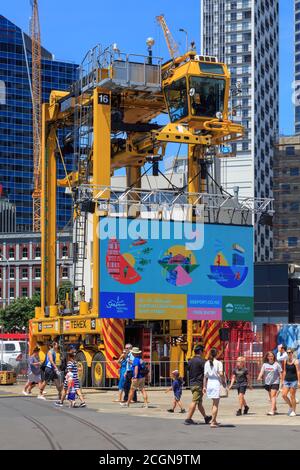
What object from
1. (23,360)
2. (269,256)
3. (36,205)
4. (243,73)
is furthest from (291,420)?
(36,205)

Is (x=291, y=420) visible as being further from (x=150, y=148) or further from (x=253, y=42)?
(x=253, y=42)

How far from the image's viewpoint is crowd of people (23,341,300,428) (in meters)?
20.8

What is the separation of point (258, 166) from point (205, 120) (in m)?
97.2

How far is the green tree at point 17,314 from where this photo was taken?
9894 cm

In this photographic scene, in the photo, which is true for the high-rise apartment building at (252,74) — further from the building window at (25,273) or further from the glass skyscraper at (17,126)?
the glass skyscraper at (17,126)

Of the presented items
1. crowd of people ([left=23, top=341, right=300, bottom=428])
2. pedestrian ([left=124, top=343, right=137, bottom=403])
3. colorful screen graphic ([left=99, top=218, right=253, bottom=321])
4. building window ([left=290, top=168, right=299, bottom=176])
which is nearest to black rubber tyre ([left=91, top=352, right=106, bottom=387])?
colorful screen graphic ([left=99, top=218, right=253, bottom=321])

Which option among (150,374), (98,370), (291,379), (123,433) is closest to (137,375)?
(291,379)

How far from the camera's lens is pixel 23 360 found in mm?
43656

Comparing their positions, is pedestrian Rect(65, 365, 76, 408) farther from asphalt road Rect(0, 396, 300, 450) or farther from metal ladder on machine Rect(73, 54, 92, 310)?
metal ladder on machine Rect(73, 54, 92, 310)

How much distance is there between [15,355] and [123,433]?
28.7 meters

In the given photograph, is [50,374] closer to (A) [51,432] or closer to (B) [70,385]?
(B) [70,385]

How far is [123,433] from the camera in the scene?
18359 mm

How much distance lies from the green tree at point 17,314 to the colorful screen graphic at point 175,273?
211ft

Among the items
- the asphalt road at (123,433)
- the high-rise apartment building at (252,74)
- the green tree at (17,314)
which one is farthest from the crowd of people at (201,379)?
the high-rise apartment building at (252,74)
